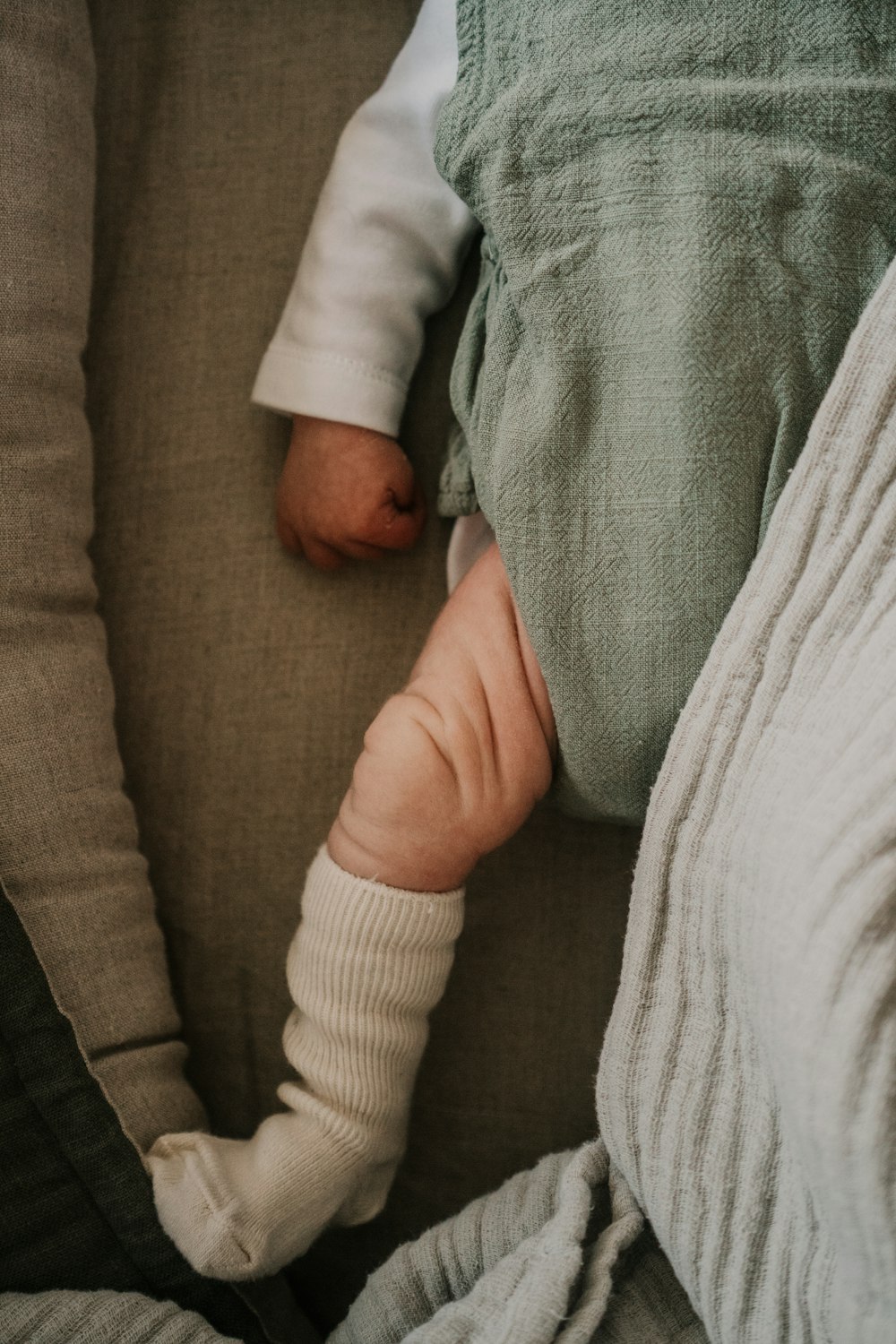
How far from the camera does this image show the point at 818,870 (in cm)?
52

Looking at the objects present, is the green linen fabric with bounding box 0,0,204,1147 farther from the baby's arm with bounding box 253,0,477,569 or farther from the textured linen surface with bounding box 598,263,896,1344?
the textured linen surface with bounding box 598,263,896,1344

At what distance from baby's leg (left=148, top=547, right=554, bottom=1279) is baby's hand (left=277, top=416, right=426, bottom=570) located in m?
0.13

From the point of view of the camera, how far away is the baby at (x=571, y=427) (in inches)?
24.7

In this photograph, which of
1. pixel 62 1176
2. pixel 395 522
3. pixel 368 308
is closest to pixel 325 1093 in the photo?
pixel 62 1176

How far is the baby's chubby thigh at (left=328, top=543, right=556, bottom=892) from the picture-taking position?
70cm

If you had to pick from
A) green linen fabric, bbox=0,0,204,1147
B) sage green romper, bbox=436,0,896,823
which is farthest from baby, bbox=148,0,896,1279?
green linen fabric, bbox=0,0,204,1147

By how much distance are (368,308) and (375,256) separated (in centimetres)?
4

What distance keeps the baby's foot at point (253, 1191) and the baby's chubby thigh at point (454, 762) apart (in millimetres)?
195

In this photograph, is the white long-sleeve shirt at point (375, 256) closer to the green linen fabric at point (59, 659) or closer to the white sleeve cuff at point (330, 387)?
the white sleeve cuff at point (330, 387)

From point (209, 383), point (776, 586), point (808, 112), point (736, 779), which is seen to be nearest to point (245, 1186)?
point (736, 779)

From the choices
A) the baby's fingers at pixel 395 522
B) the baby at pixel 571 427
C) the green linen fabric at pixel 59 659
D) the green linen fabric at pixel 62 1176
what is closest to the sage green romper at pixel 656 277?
the baby at pixel 571 427

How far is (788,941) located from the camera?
532mm

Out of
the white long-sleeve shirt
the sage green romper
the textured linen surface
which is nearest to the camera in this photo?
the textured linen surface

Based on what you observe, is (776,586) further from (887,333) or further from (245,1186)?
(245,1186)
